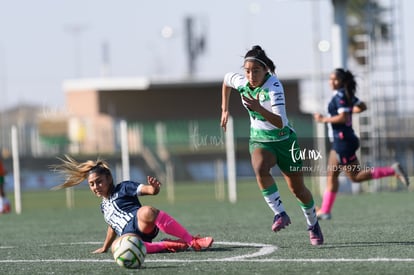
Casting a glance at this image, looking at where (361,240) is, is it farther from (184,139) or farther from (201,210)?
(184,139)

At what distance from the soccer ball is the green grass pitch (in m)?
0.07

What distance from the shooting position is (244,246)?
10477mm

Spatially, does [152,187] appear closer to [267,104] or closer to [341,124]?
[267,104]

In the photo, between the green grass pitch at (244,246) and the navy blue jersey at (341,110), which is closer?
the green grass pitch at (244,246)

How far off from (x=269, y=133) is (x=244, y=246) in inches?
47.6

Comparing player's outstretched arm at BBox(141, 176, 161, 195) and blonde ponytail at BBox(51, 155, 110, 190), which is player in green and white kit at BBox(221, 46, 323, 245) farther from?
blonde ponytail at BBox(51, 155, 110, 190)

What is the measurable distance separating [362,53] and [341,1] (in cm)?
201

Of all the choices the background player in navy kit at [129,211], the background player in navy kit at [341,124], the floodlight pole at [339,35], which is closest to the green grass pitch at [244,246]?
the background player in navy kit at [129,211]

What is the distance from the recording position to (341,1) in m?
24.1

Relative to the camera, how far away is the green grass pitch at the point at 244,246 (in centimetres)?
852

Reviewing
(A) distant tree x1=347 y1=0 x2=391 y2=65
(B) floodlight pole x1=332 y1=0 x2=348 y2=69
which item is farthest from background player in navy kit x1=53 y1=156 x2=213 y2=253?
(A) distant tree x1=347 y1=0 x2=391 y2=65

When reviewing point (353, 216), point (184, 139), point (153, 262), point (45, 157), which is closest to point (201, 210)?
point (353, 216)

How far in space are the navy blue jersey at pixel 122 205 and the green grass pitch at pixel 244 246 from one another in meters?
0.35

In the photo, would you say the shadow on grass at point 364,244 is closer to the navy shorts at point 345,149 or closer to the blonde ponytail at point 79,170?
the blonde ponytail at point 79,170
